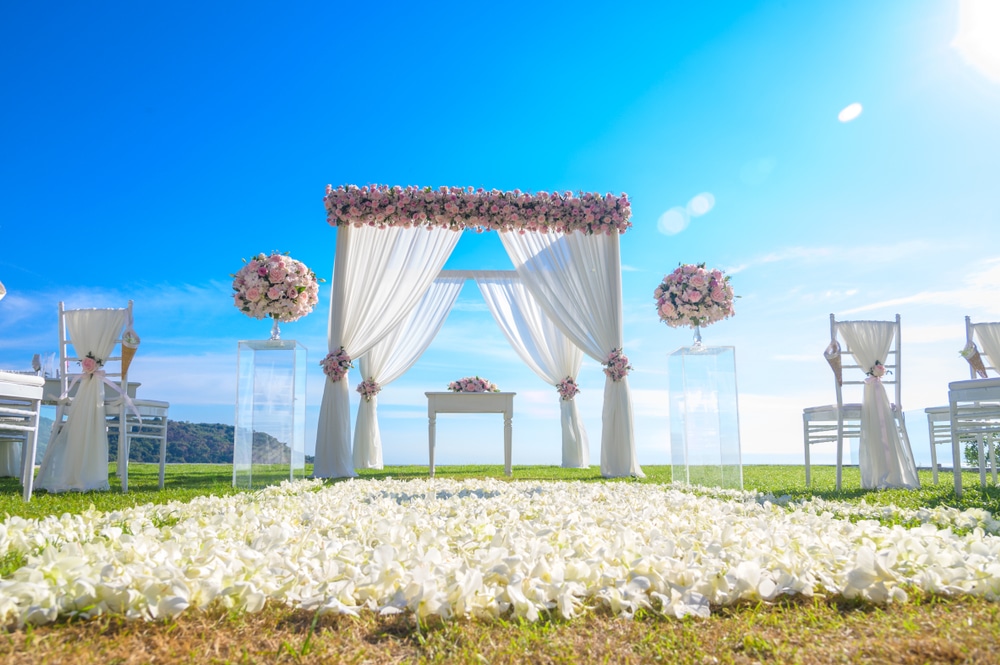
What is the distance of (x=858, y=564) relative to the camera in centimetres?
207

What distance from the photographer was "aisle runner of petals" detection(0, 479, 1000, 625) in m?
1.81

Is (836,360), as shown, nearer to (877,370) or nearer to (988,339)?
(877,370)

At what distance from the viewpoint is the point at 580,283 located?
898 centimetres

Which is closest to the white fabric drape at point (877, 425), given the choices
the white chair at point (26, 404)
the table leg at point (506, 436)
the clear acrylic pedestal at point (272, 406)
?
the table leg at point (506, 436)

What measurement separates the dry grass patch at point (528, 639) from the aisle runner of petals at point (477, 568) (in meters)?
0.05

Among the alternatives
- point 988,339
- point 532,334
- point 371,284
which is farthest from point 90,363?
point 988,339

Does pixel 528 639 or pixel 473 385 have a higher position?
pixel 473 385

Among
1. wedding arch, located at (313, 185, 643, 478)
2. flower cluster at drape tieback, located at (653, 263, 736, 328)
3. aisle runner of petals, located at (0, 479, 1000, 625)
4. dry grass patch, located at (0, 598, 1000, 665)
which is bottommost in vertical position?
dry grass patch, located at (0, 598, 1000, 665)

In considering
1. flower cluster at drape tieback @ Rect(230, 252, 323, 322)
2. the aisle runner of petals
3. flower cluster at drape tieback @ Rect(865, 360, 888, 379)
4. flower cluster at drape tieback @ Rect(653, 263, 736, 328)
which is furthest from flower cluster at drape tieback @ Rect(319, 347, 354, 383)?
flower cluster at drape tieback @ Rect(865, 360, 888, 379)

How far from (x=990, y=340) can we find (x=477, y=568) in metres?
7.27

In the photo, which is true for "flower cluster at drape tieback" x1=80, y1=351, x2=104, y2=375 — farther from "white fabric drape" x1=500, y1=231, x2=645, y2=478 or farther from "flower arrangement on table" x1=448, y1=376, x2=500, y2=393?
"white fabric drape" x1=500, y1=231, x2=645, y2=478

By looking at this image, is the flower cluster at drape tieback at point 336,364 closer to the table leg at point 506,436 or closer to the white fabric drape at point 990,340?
the table leg at point 506,436

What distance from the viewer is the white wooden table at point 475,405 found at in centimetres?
845

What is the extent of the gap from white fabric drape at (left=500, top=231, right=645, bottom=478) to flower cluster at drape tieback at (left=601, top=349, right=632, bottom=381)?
7 centimetres
